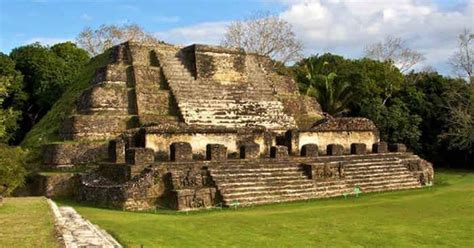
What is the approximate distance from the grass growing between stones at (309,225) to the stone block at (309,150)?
3296mm

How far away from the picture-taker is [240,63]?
22.2m

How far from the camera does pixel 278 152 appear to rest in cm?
1703

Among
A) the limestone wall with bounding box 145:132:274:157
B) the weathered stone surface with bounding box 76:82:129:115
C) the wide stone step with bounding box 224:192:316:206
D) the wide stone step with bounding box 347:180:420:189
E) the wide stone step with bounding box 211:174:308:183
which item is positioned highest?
the weathered stone surface with bounding box 76:82:129:115

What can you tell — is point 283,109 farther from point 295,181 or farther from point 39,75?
point 39,75

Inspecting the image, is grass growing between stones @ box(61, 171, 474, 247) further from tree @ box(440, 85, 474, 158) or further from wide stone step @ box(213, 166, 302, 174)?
tree @ box(440, 85, 474, 158)

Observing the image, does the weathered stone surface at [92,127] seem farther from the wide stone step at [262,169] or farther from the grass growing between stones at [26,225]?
the grass growing between stones at [26,225]

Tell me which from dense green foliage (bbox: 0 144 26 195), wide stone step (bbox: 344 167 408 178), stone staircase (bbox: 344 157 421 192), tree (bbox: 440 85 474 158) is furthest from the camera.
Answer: tree (bbox: 440 85 474 158)

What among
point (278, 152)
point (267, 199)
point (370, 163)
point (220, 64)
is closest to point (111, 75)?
point (220, 64)

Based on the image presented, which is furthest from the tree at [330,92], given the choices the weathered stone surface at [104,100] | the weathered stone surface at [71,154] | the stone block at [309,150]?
the weathered stone surface at [71,154]

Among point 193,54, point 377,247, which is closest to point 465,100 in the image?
point 193,54

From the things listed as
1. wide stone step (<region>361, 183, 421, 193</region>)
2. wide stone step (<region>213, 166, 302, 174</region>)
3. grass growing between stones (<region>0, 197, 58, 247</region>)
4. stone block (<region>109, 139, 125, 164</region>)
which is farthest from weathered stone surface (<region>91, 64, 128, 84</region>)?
wide stone step (<region>361, 183, 421, 193</region>)

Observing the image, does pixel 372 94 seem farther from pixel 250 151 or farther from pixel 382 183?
pixel 250 151

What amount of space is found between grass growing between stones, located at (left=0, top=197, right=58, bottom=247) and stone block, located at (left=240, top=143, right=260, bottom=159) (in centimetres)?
620

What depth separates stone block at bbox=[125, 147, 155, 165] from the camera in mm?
14711
